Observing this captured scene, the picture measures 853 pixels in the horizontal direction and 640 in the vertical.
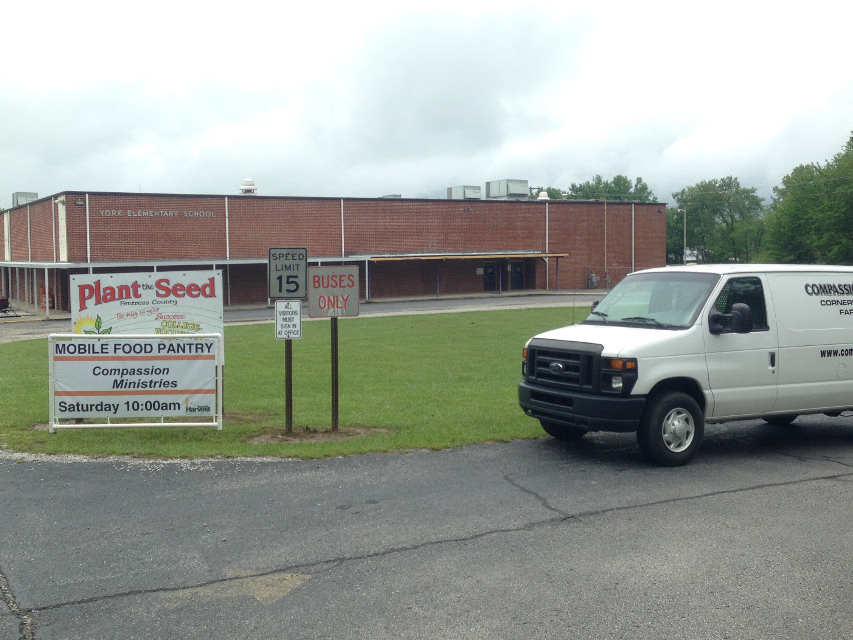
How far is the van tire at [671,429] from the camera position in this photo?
8.92 metres

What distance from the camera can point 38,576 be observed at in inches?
228

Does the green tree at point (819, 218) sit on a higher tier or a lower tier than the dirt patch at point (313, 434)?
higher

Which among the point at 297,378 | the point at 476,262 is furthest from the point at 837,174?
the point at 297,378

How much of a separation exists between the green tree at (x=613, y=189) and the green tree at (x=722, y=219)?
656 centimetres

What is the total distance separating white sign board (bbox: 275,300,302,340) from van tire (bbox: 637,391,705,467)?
14.6 ft

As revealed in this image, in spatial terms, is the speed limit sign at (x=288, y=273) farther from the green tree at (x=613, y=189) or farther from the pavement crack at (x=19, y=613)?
the green tree at (x=613, y=189)

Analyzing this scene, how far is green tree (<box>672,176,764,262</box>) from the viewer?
12812 centimetres

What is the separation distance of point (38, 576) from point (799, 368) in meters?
8.11

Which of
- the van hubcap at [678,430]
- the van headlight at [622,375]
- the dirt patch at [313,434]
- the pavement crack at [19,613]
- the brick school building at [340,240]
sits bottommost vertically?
the pavement crack at [19,613]

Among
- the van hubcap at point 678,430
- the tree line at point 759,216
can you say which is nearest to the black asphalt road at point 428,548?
the van hubcap at point 678,430

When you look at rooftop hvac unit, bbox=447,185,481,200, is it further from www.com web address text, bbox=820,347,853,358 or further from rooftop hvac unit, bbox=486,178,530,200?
www.com web address text, bbox=820,347,853,358

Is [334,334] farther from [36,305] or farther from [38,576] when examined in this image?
[36,305]

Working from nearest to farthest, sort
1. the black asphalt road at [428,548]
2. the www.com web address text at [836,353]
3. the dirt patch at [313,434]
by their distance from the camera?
the black asphalt road at [428,548], the www.com web address text at [836,353], the dirt patch at [313,434]

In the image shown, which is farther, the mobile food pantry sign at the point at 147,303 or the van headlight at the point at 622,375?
the mobile food pantry sign at the point at 147,303
